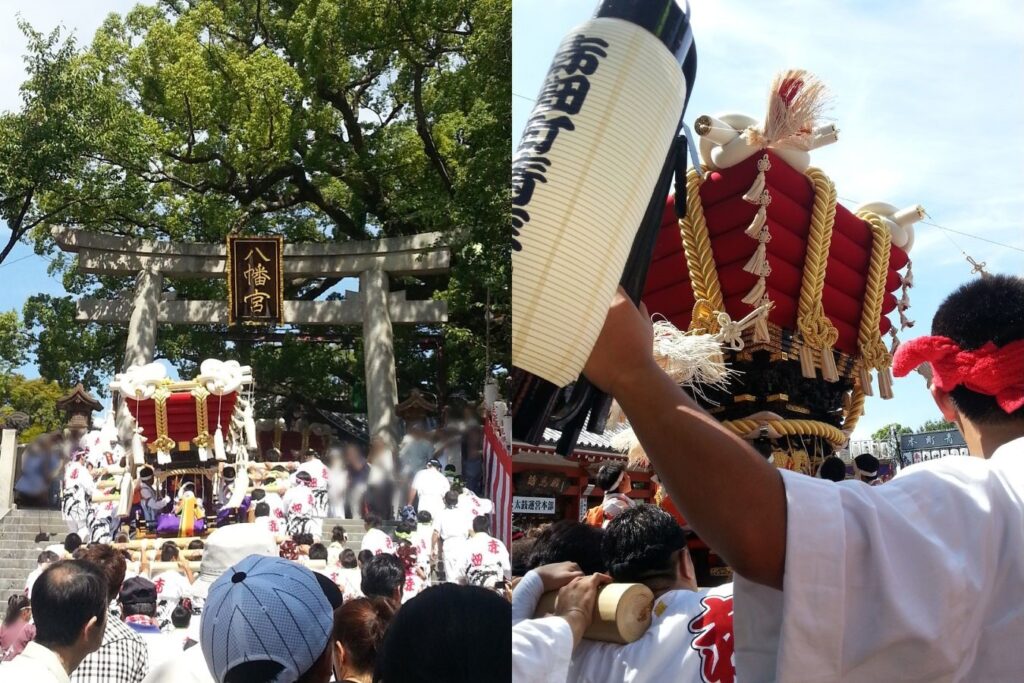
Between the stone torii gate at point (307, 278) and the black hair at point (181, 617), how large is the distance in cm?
45

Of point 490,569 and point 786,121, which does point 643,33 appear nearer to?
point 786,121

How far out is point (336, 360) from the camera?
1.67 m

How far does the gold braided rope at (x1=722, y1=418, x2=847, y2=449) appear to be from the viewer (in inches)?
66.0

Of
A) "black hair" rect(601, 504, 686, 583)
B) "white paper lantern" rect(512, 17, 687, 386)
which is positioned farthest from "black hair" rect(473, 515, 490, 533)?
"white paper lantern" rect(512, 17, 687, 386)

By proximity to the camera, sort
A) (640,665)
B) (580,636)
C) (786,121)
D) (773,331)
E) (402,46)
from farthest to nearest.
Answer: (773,331), (402,46), (786,121), (640,665), (580,636)

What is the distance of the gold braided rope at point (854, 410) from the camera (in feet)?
6.26

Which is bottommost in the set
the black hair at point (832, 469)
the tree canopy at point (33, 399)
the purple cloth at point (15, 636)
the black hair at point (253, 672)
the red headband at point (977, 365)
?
the purple cloth at point (15, 636)

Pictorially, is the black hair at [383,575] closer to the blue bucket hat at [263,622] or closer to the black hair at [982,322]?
the blue bucket hat at [263,622]

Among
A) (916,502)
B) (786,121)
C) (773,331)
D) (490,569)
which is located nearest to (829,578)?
(916,502)

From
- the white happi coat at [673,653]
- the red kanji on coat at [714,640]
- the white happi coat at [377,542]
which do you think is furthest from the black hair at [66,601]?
the red kanji on coat at [714,640]

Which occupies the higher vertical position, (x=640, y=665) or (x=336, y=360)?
(x=336, y=360)

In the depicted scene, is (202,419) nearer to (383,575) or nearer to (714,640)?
(383,575)

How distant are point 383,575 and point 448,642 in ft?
2.45

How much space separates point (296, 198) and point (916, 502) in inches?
50.3
